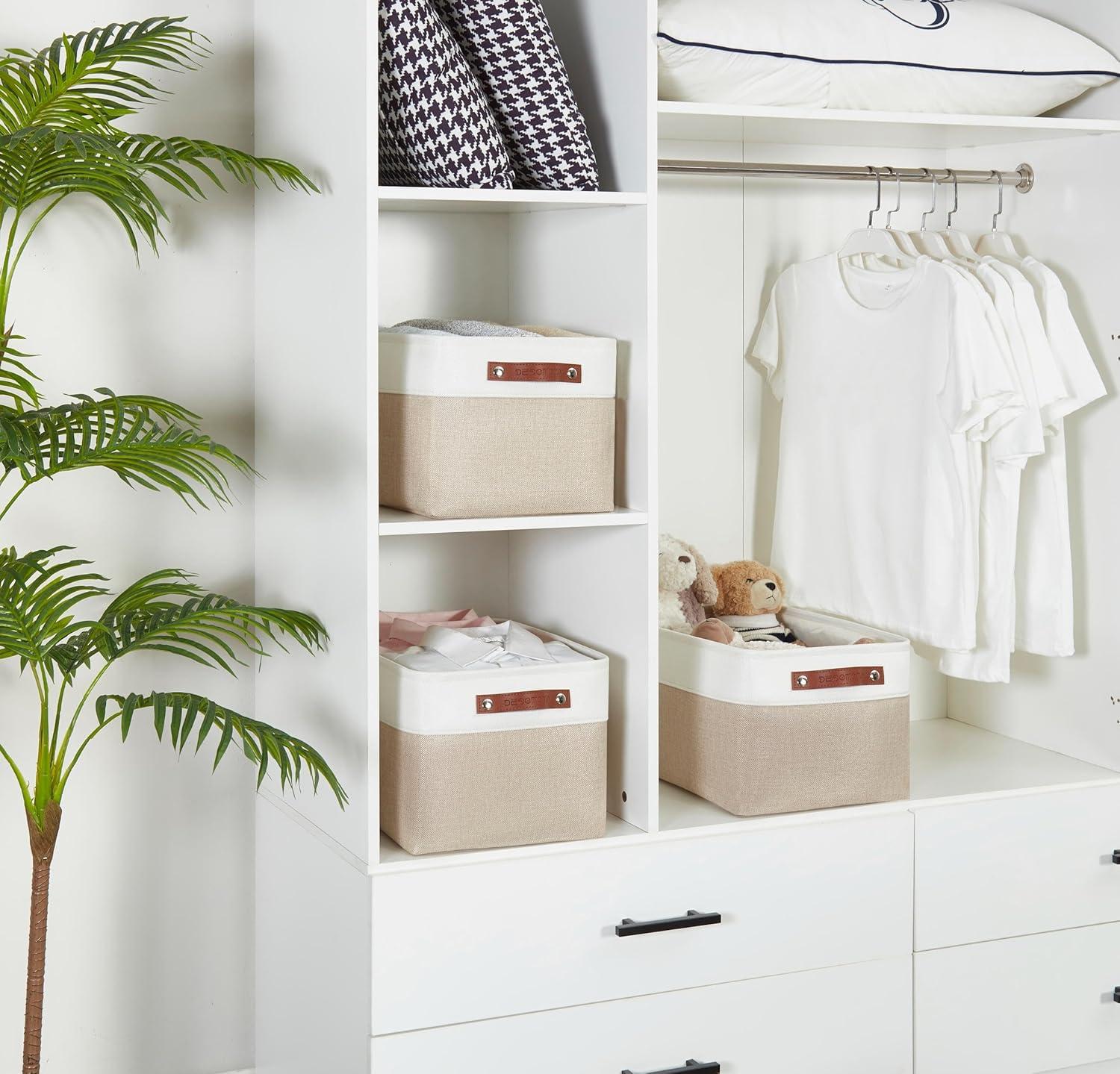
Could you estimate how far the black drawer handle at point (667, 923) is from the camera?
1.94 metres

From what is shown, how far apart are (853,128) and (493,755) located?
1.16m

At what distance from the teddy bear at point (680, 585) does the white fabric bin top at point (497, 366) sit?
0.44 m

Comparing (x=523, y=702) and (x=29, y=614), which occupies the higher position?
(x=29, y=614)

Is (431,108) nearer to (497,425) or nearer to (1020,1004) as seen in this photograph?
(497,425)

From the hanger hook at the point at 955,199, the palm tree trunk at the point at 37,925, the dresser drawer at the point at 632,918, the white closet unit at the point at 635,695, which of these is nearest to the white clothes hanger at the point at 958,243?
the hanger hook at the point at 955,199

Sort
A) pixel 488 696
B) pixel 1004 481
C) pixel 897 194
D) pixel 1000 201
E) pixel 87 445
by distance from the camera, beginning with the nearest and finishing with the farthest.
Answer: pixel 87 445 < pixel 488 696 < pixel 1004 481 < pixel 1000 201 < pixel 897 194

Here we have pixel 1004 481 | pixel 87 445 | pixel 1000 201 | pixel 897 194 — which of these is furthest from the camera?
pixel 897 194

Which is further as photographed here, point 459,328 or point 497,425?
point 459,328

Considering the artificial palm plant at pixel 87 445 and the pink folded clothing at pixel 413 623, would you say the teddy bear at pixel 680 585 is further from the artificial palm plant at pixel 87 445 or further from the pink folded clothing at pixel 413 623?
the artificial palm plant at pixel 87 445

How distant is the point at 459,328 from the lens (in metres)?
2.06

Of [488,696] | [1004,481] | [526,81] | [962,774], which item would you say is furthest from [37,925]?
[1004,481]

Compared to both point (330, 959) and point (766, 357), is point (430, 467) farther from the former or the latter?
point (766, 357)

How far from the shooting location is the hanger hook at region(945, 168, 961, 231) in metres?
2.43

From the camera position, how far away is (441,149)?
1896mm
